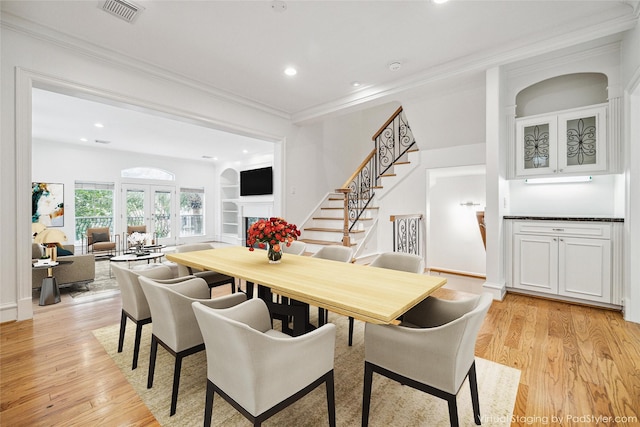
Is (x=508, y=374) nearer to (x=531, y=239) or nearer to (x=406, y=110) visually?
(x=531, y=239)

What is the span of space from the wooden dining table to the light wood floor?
2.74 ft

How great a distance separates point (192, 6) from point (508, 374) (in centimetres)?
375

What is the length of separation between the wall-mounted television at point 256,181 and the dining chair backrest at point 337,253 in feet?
17.4

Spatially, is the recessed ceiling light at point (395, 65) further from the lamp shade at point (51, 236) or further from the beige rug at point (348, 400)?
the lamp shade at point (51, 236)

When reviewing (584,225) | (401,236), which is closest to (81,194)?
(401,236)

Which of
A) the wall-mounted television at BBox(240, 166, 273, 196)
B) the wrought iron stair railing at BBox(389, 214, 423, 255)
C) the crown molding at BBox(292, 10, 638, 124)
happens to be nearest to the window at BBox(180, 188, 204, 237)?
the wall-mounted television at BBox(240, 166, 273, 196)

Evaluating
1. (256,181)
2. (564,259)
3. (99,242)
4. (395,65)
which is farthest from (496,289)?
(99,242)

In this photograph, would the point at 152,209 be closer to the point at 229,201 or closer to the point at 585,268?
the point at 229,201

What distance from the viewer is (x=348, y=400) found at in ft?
5.70

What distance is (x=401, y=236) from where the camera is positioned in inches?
206

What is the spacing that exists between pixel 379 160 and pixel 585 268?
3881mm

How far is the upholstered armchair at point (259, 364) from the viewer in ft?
3.74

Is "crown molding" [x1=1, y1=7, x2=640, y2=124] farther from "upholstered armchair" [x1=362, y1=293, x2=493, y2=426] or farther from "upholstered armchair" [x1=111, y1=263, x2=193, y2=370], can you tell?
"upholstered armchair" [x1=362, y1=293, x2=493, y2=426]

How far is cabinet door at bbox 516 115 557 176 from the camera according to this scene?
3.43m
